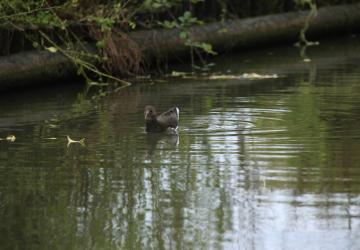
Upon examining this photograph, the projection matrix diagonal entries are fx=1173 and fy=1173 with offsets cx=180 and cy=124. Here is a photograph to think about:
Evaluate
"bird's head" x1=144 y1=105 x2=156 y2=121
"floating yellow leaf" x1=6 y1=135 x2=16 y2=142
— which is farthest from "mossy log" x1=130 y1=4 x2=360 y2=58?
"floating yellow leaf" x1=6 y1=135 x2=16 y2=142

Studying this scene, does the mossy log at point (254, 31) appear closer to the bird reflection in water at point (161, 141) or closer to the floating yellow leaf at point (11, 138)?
the bird reflection in water at point (161, 141)

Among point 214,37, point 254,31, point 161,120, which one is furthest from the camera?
point 254,31

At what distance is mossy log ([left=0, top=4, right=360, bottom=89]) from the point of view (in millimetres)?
14438

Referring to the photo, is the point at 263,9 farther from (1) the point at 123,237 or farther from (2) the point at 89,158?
(1) the point at 123,237

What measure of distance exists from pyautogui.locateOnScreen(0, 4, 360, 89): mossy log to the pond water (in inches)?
28.7

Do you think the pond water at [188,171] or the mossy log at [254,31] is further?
the mossy log at [254,31]

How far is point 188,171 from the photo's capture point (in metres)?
8.43

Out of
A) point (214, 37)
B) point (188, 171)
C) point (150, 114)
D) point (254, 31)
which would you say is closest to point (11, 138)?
point (150, 114)

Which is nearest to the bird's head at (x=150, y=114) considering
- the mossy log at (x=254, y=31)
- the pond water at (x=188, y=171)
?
the pond water at (x=188, y=171)

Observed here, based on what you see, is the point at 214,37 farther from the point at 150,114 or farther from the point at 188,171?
the point at 188,171

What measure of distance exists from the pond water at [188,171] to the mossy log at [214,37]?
0.73 meters

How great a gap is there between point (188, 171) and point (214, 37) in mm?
9447

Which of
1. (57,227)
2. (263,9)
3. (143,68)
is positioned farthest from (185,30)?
(57,227)

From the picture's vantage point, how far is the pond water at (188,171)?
6617 mm
